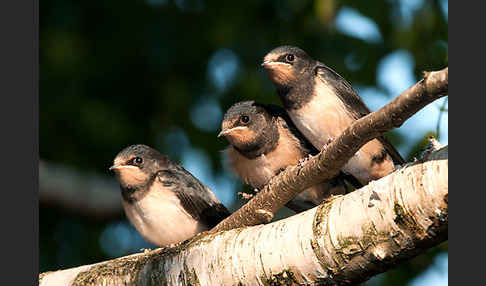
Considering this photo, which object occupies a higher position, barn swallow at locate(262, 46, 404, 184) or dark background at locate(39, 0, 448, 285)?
dark background at locate(39, 0, 448, 285)

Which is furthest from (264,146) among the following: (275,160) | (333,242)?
(333,242)

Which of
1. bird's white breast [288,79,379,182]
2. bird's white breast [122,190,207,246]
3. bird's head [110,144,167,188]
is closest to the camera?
bird's white breast [288,79,379,182]

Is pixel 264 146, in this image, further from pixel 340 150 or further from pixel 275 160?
pixel 340 150

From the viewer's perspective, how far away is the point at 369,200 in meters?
3.03

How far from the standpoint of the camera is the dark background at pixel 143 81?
272 inches

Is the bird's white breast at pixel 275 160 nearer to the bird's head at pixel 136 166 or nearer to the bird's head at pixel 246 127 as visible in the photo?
the bird's head at pixel 246 127

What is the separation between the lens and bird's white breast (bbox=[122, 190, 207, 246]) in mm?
5113

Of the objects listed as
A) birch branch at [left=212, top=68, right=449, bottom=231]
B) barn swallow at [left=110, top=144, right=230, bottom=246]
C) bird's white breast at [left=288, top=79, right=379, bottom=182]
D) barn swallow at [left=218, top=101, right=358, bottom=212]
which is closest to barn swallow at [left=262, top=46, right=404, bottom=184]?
bird's white breast at [left=288, top=79, right=379, bottom=182]

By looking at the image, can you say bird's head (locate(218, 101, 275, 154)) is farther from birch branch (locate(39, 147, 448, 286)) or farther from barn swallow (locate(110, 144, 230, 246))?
birch branch (locate(39, 147, 448, 286))

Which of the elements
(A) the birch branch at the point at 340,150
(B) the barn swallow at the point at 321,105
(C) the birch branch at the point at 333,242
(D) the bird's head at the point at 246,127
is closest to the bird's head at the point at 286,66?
(B) the barn swallow at the point at 321,105

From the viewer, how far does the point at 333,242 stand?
10.3 feet

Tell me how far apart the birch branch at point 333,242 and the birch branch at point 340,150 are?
0.73ft

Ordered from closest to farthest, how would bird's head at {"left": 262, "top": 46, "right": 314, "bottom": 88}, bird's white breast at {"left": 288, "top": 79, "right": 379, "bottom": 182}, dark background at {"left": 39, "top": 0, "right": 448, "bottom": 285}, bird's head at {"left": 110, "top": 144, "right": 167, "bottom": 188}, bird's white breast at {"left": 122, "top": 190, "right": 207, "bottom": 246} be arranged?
bird's white breast at {"left": 288, "top": 79, "right": 379, "bottom": 182}
bird's head at {"left": 262, "top": 46, "right": 314, "bottom": 88}
bird's white breast at {"left": 122, "top": 190, "right": 207, "bottom": 246}
bird's head at {"left": 110, "top": 144, "right": 167, "bottom": 188}
dark background at {"left": 39, "top": 0, "right": 448, "bottom": 285}

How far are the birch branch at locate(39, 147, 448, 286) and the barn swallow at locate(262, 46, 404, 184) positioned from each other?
3.73ft
